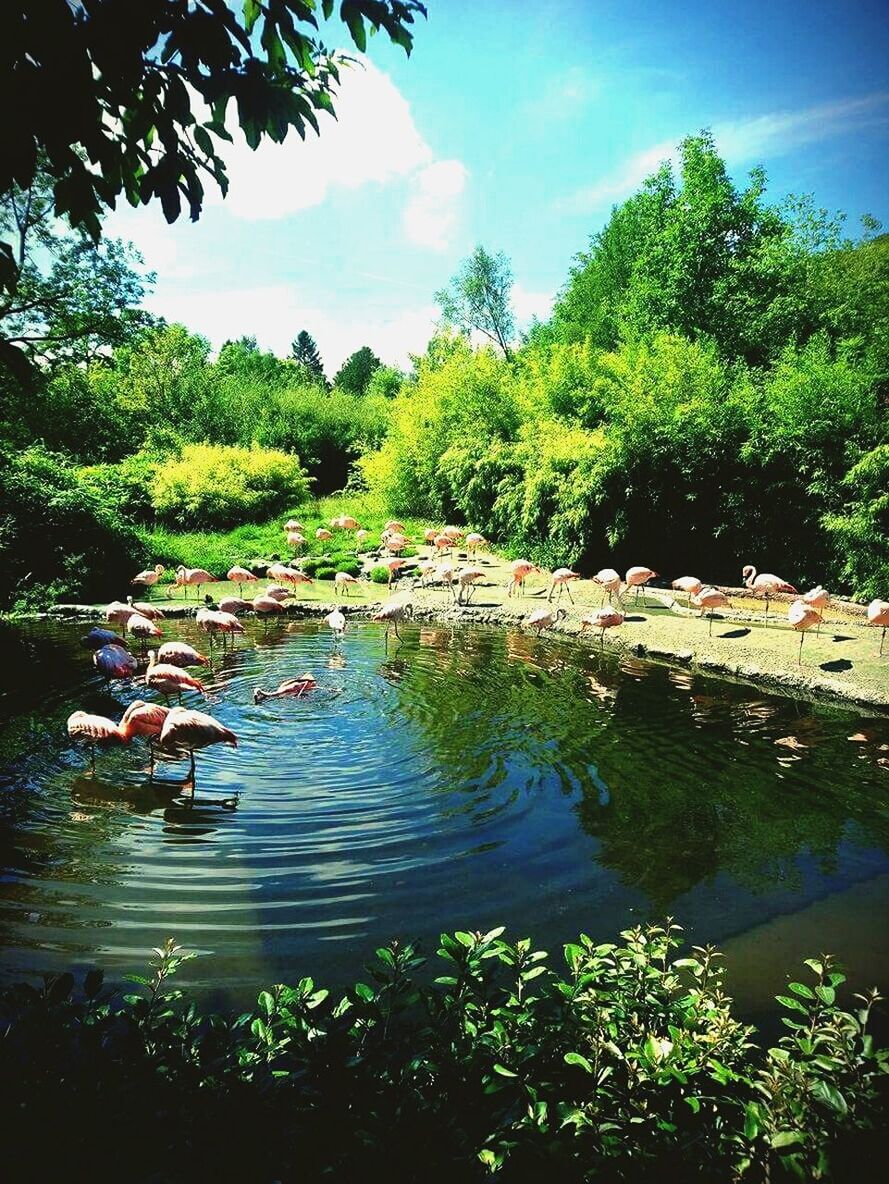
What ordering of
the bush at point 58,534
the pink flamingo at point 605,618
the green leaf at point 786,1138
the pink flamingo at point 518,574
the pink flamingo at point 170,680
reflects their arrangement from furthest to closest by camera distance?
the bush at point 58,534
the pink flamingo at point 518,574
the pink flamingo at point 605,618
the pink flamingo at point 170,680
the green leaf at point 786,1138

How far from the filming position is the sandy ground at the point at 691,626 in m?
7.95

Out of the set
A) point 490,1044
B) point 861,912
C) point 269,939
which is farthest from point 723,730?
point 490,1044

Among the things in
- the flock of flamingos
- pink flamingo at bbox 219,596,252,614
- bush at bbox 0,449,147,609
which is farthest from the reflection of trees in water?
bush at bbox 0,449,147,609

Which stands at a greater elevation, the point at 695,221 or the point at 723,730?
the point at 695,221

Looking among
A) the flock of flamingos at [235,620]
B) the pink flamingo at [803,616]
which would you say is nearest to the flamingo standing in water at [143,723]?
the flock of flamingos at [235,620]

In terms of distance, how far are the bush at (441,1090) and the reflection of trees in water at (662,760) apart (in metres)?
2.12

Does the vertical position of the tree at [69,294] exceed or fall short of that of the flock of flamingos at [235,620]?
it exceeds it

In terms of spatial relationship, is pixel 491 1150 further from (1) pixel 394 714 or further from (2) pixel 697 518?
(2) pixel 697 518

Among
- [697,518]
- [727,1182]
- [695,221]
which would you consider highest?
[695,221]

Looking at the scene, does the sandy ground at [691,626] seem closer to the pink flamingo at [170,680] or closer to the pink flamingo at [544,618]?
the pink flamingo at [544,618]

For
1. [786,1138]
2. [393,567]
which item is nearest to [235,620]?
[393,567]

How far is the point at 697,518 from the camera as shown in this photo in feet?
46.3

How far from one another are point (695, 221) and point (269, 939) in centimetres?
2593

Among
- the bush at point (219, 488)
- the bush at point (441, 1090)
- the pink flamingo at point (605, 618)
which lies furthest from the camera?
the bush at point (219, 488)
